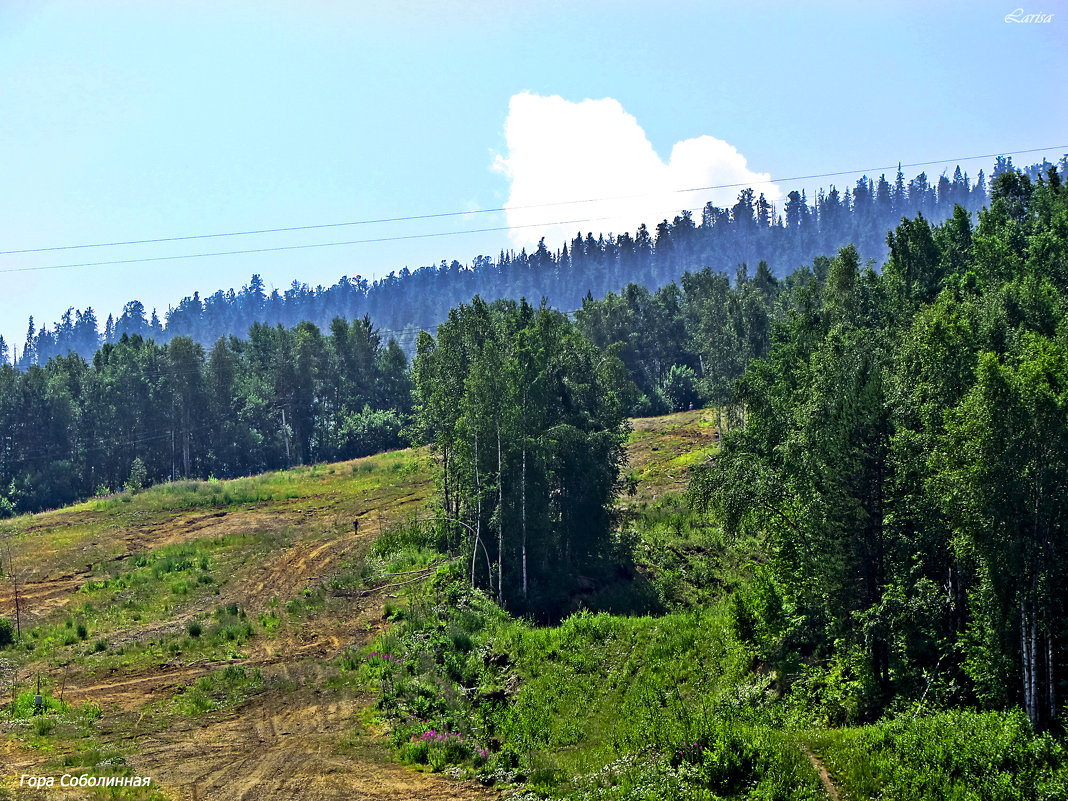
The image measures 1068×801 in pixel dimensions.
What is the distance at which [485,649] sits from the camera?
104 ft

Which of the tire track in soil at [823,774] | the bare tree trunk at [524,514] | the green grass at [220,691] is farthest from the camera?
the bare tree trunk at [524,514]

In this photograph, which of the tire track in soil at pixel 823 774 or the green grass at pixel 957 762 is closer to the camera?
the green grass at pixel 957 762

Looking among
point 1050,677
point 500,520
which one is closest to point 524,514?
point 500,520

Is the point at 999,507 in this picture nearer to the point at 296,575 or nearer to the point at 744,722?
the point at 744,722

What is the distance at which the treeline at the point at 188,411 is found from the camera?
294ft

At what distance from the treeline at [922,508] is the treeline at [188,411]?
63.2m

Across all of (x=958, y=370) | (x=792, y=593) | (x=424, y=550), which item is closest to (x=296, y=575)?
(x=424, y=550)

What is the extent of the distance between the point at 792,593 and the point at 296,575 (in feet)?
91.1

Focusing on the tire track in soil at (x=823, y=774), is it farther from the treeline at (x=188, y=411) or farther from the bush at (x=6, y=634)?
the treeline at (x=188, y=411)

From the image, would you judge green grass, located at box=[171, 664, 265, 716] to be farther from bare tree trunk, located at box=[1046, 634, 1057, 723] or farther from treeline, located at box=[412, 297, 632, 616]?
bare tree trunk, located at box=[1046, 634, 1057, 723]

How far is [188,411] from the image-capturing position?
322 feet

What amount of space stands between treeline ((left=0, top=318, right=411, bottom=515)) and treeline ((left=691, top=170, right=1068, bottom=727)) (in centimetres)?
6324

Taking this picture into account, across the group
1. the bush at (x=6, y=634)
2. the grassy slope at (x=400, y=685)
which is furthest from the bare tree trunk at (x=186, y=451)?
the bush at (x=6, y=634)

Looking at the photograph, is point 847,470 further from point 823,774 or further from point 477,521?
point 477,521
